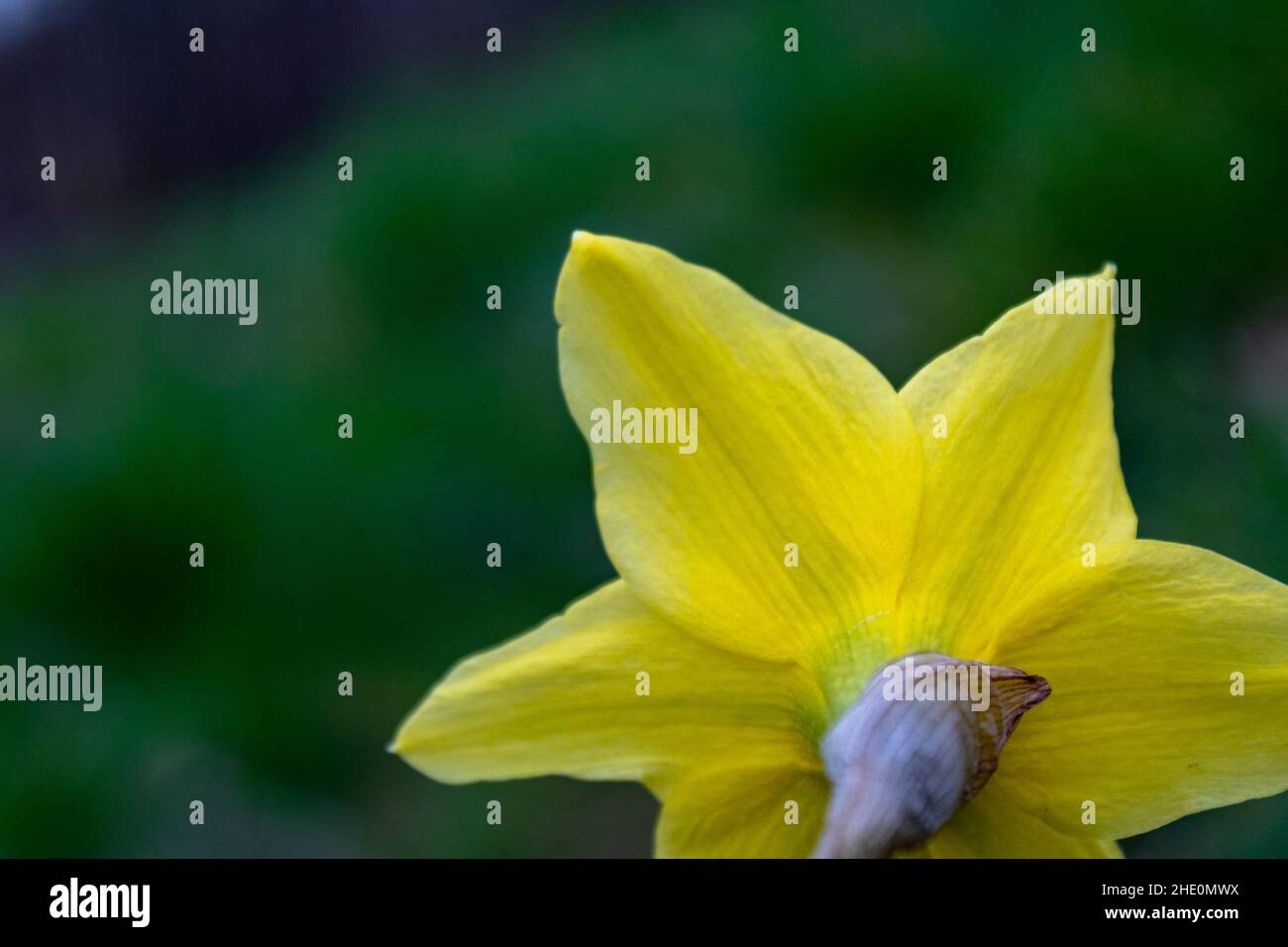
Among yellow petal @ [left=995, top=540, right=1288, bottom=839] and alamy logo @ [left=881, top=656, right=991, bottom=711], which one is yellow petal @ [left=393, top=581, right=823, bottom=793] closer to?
alamy logo @ [left=881, top=656, right=991, bottom=711]

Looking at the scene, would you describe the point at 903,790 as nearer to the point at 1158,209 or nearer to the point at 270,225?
the point at 1158,209

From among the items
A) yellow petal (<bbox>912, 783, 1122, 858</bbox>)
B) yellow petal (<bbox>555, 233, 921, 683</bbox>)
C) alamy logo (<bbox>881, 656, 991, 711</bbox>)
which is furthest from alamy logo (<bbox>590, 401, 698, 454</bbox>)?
yellow petal (<bbox>912, 783, 1122, 858</bbox>)

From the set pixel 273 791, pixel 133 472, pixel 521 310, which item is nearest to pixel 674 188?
pixel 521 310

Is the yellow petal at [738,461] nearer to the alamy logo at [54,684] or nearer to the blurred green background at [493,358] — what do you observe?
the blurred green background at [493,358]

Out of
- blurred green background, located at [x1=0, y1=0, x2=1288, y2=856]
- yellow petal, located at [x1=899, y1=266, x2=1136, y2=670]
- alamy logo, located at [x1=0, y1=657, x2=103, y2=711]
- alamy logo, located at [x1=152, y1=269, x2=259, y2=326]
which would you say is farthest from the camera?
alamy logo, located at [x1=152, y1=269, x2=259, y2=326]

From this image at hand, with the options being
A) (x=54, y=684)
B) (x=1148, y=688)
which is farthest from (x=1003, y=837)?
(x=54, y=684)
